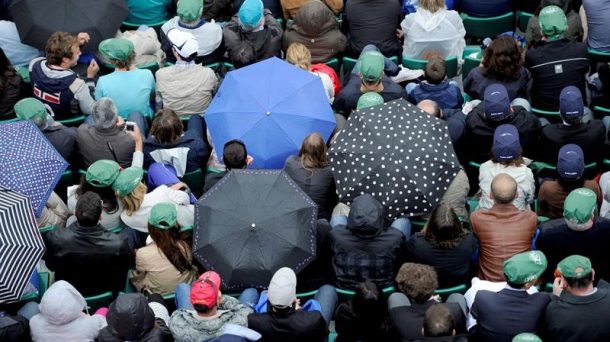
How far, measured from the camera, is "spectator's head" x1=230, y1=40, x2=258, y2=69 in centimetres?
A: 1224

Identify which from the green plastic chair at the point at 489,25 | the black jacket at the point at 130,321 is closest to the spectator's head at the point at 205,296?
the black jacket at the point at 130,321

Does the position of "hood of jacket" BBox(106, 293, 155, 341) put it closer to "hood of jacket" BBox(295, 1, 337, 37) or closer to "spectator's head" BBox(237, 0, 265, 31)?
"spectator's head" BBox(237, 0, 265, 31)

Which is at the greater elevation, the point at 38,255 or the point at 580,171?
the point at 580,171

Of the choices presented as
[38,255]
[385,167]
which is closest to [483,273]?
[385,167]

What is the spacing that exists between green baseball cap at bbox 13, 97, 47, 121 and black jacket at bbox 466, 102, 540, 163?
4.07 meters

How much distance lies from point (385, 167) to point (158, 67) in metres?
3.78

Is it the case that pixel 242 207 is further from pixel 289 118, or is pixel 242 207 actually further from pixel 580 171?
pixel 580 171

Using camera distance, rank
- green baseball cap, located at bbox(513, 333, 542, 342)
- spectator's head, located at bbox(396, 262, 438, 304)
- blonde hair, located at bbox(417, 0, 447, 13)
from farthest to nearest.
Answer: blonde hair, located at bbox(417, 0, 447, 13)
spectator's head, located at bbox(396, 262, 438, 304)
green baseball cap, located at bbox(513, 333, 542, 342)

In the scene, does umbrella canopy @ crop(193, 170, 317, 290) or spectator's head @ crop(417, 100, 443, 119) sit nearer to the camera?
umbrella canopy @ crop(193, 170, 317, 290)

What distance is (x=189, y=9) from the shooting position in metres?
12.6

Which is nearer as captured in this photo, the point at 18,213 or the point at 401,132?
the point at 18,213

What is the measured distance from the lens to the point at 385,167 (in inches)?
397

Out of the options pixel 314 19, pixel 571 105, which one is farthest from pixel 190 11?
pixel 571 105

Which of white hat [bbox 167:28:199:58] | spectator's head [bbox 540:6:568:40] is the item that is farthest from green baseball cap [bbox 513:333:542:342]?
white hat [bbox 167:28:199:58]
